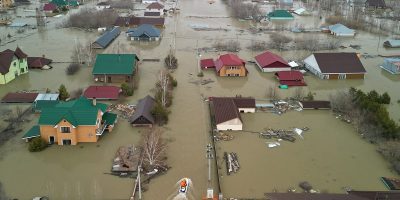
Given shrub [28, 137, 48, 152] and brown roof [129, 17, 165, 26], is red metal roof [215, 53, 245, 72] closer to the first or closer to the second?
shrub [28, 137, 48, 152]

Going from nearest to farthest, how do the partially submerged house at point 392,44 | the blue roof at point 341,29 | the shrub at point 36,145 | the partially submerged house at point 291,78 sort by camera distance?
the shrub at point 36,145 → the partially submerged house at point 291,78 → the partially submerged house at point 392,44 → the blue roof at point 341,29

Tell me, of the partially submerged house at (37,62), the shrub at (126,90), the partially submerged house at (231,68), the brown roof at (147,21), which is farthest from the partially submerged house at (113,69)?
the brown roof at (147,21)

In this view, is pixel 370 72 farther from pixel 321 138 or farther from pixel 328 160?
pixel 328 160

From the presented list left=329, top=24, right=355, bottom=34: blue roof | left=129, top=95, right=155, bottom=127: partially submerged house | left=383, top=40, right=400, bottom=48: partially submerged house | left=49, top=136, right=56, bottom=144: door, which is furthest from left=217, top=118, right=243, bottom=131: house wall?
left=329, top=24, right=355, bottom=34: blue roof

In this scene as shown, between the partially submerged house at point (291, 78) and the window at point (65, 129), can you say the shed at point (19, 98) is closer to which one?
the window at point (65, 129)

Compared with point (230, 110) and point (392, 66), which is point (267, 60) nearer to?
point (392, 66)

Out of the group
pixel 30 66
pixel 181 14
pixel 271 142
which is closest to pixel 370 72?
pixel 271 142

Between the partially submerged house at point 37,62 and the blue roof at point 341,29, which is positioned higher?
the blue roof at point 341,29
